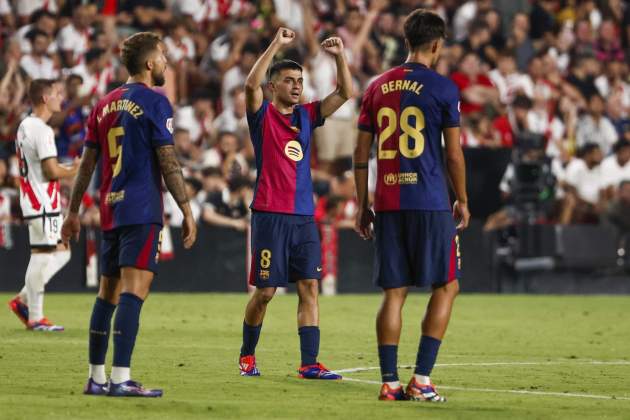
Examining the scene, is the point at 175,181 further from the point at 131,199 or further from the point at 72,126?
the point at 72,126

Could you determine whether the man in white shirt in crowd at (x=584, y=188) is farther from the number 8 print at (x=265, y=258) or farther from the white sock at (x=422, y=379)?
the white sock at (x=422, y=379)

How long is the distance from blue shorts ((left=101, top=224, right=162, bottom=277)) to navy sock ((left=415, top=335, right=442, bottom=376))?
1.64 m

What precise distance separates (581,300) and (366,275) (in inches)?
121

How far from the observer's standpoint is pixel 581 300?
19.0 metres

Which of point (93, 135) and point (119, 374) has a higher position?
point (93, 135)

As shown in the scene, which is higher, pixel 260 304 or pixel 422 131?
pixel 422 131

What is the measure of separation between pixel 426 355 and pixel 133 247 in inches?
71.7

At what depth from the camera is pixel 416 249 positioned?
7918 mm

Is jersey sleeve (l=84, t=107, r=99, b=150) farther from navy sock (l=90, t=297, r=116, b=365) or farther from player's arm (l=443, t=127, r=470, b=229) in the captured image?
player's arm (l=443, t=127, r=470, b=229)

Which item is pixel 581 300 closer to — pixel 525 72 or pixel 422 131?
pixel 525 72

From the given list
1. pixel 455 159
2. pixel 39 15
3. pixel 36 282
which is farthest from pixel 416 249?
pixel 39 15

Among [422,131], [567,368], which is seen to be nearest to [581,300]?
[567,368]

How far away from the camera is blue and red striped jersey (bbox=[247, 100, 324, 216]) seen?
9.41 meters

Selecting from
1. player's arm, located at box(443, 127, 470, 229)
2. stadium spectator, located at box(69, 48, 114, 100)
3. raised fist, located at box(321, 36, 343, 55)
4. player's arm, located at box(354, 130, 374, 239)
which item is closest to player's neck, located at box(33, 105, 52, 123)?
raised fist, located at box(321, 36, 343, 55)
